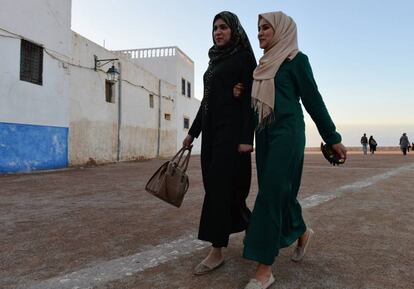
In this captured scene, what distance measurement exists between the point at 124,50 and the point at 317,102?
22.5 meters

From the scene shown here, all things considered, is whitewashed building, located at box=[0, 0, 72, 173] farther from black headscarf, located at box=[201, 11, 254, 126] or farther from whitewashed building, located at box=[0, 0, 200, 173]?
black headscarf, located at box=[201, 11, 254, 126]

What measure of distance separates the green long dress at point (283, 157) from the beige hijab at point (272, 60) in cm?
4

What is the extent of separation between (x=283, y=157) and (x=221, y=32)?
96 cm

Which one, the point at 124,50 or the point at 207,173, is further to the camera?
the point at 124,50

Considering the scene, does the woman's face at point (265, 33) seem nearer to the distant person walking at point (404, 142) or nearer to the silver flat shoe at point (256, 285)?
the silver flat shoe at point (256, 285)

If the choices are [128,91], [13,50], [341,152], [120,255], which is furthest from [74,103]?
[341,152]

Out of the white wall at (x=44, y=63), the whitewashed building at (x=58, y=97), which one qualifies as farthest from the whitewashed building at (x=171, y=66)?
the white wall at (x=44, y=63)

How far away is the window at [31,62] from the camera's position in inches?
393

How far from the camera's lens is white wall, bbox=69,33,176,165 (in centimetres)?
1241

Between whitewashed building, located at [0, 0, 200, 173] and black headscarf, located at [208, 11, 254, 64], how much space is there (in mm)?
8590

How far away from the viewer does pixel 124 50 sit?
2309 cm

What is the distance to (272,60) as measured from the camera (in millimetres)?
2152

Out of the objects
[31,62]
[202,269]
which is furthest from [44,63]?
[202,269]

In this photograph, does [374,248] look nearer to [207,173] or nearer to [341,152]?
[341,152]
